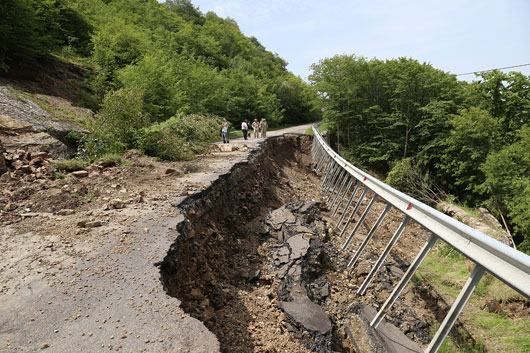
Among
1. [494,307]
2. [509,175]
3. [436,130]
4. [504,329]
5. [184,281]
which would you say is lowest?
[184,281]

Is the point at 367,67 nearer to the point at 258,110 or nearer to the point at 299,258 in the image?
the point at 258,110

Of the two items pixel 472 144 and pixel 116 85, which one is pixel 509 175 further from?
pixel 116 85

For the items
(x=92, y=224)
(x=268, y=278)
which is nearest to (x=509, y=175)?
(x=268, y=278)

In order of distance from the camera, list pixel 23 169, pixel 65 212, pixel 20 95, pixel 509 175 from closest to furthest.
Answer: pixel 65 212 → pixel 23 169 → pixel 20 95 → pixel 509 175

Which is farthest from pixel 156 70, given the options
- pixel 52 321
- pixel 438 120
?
pixel 438 120

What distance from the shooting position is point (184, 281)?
374cm

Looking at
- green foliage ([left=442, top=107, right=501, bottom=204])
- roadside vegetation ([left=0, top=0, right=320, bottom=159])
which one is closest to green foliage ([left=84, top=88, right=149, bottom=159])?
roadside vegetation ([left=0, top=0, right=320, bottom=159])

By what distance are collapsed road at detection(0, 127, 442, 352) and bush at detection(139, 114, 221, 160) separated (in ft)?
6.66

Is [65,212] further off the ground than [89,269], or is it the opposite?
[89,269]

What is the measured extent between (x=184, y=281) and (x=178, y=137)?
281 inches

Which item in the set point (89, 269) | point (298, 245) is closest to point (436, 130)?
point (298, 245)

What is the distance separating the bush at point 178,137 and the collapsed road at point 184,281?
203cm

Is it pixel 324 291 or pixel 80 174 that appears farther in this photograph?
pixel 80 174

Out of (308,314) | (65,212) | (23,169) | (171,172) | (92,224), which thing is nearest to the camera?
(308,314)
